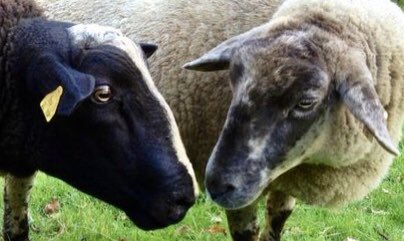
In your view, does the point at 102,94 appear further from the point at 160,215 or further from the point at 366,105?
the point at 366,105

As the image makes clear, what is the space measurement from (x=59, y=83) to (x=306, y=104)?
4.03ft

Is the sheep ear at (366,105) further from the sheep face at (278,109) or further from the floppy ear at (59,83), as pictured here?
the floppy ear at (59,83)

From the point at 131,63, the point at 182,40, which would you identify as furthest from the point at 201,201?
the point at 131,63

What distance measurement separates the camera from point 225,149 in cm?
421

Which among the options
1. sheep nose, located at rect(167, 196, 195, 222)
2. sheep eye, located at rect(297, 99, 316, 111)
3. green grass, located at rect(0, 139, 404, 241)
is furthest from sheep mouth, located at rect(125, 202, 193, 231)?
green grass, located at rect(0, 139, 404, 241)

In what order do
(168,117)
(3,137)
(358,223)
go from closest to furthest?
(168,117) < (3,137) < (358,223)

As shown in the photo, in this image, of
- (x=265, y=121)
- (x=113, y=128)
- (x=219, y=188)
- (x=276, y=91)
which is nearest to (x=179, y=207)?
(x=219, y=188)

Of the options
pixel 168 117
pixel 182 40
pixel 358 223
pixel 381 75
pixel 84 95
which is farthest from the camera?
pixel 358 223

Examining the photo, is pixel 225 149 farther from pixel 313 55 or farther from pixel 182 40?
pixel 182 40

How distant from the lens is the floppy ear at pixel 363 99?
13.2 ft

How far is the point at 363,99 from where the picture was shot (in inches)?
161

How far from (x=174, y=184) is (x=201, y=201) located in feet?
7.69

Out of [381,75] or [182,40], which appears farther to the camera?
[182,40]

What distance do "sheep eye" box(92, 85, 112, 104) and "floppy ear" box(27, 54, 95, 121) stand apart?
8 centimetres
